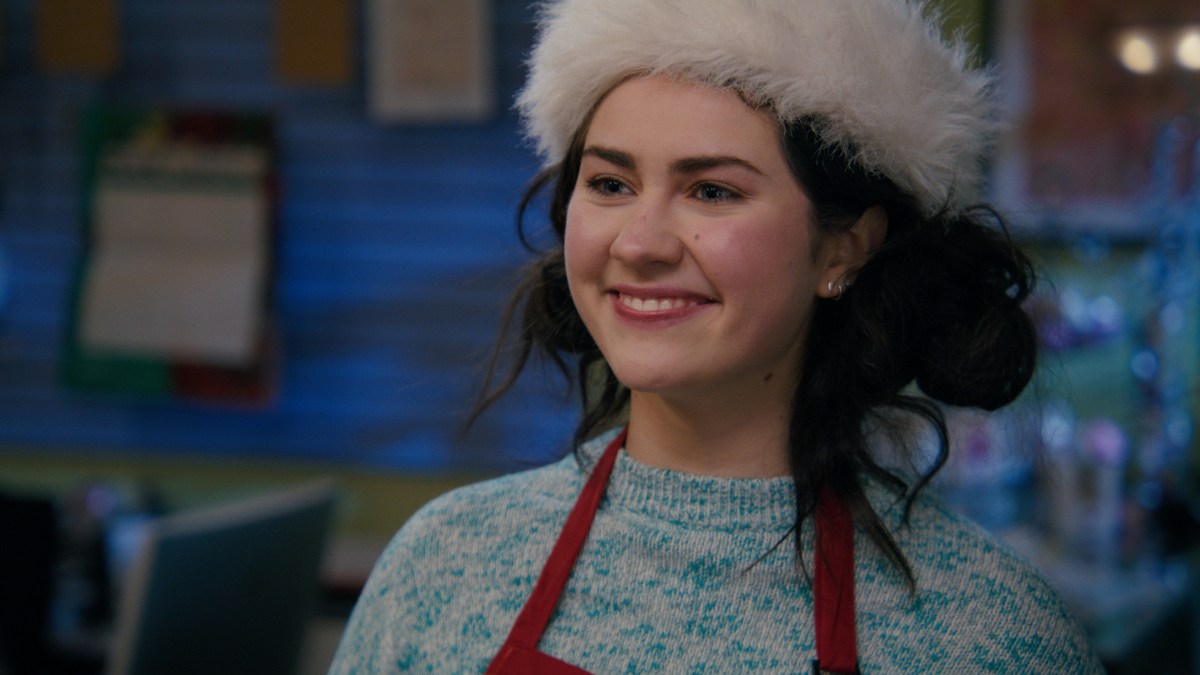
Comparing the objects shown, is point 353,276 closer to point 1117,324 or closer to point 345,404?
point 345,404

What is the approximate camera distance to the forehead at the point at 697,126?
1180 mm

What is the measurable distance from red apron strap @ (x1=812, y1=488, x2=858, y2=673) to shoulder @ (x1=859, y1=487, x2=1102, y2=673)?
0.06 metres

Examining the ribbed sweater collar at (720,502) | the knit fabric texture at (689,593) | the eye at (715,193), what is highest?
the eye at (715,193)

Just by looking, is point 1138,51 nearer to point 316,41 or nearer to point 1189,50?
point 1189,50

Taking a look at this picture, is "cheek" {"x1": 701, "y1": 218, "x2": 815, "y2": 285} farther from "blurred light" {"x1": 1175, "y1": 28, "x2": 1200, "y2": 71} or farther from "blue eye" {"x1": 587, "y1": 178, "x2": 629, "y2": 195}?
"blurred light" {"x1": 1175, "y1": 28, "x2": 1200, "y2": 71}

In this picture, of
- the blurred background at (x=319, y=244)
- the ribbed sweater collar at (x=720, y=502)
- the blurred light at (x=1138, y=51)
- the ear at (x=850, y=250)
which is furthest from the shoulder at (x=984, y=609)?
the blurred light at (x=1138, y=51)

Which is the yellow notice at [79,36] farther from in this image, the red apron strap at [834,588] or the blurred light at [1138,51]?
the red apron strap at [834,588]

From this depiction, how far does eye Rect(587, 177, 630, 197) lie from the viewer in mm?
1244

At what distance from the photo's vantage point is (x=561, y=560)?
128cm

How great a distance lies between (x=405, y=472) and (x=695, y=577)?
2.01m

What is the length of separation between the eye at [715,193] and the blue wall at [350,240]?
6.20ft

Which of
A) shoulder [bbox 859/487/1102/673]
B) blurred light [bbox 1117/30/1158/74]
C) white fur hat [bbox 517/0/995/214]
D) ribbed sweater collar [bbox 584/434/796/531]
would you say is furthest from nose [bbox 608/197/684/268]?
blurred light [bbox 1117/30/1158/74]

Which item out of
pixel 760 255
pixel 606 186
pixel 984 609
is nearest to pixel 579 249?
pixel 606 186

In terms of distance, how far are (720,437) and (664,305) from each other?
18 cm
